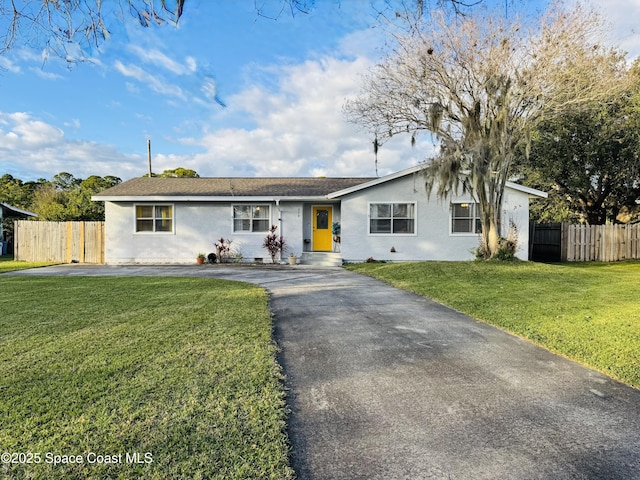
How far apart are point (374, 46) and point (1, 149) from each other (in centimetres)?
2076

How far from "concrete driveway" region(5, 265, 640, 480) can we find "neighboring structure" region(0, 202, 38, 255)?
2331 cm

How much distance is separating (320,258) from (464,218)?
6.00 m

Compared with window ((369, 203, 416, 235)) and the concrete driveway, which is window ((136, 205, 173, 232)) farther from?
the concrete driveway

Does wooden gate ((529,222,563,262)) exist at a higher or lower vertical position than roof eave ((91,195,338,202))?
lower

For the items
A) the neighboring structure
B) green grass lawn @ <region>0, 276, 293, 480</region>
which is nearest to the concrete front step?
green grass lawn @ <region>0, 276, 293, 480</region>

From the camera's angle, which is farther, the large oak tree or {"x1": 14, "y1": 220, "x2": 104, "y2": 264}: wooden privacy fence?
{"x1": 14, "y1": 220, "x2": 104, "y2": 264}: wooden privacy fence

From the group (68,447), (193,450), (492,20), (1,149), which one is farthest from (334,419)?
(1,149)

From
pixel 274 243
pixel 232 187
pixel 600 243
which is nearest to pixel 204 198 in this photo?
pixel 232 187

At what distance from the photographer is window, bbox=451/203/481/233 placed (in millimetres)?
14992

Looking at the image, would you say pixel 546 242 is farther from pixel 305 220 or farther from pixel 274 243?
pixel 274 243

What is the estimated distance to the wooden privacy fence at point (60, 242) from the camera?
16.1 metres

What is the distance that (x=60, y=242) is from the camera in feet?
53.9

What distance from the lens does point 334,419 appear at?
9.27ft

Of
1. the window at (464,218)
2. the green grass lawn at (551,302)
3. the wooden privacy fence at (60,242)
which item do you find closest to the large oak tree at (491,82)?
the window at (464,218)
